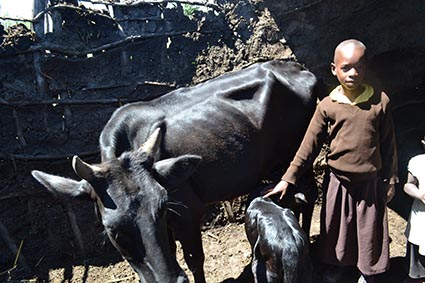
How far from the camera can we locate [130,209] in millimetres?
3033

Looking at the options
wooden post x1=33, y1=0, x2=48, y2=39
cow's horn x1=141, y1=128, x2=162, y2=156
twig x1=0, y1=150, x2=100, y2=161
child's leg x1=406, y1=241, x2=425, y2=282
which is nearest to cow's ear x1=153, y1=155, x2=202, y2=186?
cow's horn x1=141, y1=128, x2=162, y2=156

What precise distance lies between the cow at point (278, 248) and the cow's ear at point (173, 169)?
80cm

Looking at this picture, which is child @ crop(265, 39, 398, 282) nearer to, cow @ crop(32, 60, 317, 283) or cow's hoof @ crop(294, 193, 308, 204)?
cow's hoof @ crop(294, 193, 308, 204)

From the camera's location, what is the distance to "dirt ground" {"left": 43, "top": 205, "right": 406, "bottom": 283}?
15.8 ft

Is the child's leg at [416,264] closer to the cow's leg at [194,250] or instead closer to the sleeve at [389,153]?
the sleeve at [389,153]

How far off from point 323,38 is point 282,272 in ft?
13.0

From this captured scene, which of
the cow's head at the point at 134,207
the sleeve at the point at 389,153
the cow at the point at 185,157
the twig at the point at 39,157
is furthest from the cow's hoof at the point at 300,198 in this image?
the twig at the point at 39,157

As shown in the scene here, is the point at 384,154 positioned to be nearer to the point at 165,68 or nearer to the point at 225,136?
the point at 225,136

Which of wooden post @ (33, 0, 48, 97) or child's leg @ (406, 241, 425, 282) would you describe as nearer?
child's leg @ (406, 241, 425, 282)

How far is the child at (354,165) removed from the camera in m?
3.56

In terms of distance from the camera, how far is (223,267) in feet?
16.7

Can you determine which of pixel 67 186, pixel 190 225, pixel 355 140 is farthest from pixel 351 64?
pixel 67 186

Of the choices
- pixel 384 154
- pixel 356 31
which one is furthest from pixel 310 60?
pixel 384 154

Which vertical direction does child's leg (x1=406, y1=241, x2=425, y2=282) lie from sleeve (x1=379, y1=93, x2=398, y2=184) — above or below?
below
